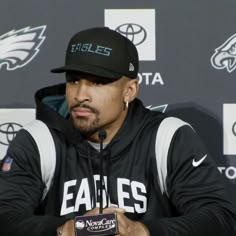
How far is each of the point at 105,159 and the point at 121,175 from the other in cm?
5

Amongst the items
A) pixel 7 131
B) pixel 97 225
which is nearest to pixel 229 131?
pixel 7 131

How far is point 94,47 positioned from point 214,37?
46cm

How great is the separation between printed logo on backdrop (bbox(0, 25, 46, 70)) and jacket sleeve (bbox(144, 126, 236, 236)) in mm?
503

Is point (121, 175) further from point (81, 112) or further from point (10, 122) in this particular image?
point (10, 122)

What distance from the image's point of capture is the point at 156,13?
82.5 inches

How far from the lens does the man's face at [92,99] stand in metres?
1.77

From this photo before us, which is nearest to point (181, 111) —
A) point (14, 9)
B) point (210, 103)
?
point (210, 103)

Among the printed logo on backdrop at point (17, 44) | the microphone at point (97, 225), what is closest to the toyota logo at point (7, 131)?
the printed logo on backdrop at point (17, 44)

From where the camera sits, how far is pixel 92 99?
177cm

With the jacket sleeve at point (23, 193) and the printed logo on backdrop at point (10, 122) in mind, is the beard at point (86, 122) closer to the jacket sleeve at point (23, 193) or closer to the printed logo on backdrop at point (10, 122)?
the jacket sleeve at point (23, 193)

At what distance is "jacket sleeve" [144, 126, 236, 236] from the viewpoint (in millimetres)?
1663

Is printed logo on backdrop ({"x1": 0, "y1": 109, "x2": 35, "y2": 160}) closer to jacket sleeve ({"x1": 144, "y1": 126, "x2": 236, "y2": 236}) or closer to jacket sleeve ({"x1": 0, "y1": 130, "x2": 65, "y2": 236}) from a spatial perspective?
jacket sleeve ({"x1": 0, "y1": 130, "x2": 65, "y2": 236})

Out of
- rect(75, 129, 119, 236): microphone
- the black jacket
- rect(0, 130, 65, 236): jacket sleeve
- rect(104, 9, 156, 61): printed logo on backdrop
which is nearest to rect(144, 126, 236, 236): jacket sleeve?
the black jacket

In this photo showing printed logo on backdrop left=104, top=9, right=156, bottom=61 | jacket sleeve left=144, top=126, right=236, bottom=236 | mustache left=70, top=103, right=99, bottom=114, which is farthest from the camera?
printed logo on backdrop left=104, top=9, right=156, bottom=61
